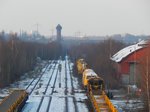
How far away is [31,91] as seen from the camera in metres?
33.2

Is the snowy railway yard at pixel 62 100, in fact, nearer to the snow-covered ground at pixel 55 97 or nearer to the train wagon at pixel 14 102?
the snow-covered ground at pixel 55 97

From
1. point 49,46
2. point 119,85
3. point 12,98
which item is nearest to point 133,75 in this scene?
point 119,85

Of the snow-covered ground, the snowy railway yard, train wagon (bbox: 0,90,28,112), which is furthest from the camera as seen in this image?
the snow-covered ground

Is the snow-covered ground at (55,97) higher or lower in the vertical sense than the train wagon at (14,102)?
lower

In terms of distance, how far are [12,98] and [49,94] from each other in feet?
24.4

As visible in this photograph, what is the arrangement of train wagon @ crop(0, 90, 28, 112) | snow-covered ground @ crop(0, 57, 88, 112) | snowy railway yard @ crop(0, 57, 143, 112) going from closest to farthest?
train wagon @ crop(0, 90, 28, 112)
snowy railway yard @ crop(0, 57, 143, 112)
snow-covered ground @ crop(0, 57, 88, 112)

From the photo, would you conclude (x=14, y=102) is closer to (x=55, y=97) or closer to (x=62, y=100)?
(x=62, y=100)

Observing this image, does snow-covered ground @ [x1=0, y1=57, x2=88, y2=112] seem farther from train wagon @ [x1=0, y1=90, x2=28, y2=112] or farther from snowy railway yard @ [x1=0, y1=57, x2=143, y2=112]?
train wagon @ [x1=0, y1=90, x2=28, y2=112]

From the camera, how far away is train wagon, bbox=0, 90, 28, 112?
20.3 metres

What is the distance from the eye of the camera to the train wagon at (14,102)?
20259 mm

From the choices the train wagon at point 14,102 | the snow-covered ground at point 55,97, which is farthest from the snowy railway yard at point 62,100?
the train wagon at point 14,102

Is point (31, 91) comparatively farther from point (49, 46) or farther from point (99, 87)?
point (49, 46)

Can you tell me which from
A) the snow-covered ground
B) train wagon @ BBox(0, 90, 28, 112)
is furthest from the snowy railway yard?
train wagon @ BBox(0, 90, 28, 112)

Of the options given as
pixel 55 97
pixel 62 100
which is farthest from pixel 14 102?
pixel 55 97
